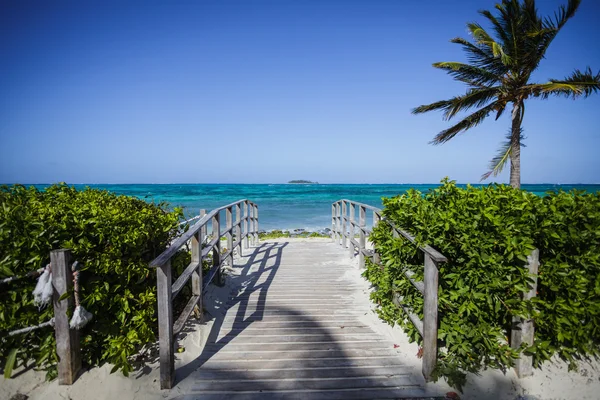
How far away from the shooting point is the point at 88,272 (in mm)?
2605

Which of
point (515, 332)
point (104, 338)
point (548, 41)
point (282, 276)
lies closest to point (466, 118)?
point (548, 41)

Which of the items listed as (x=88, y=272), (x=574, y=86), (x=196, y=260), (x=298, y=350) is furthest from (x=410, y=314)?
(x=574, y=86)

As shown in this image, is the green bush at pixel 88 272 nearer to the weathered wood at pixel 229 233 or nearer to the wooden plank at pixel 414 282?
the wooden plank at pixel 414 282

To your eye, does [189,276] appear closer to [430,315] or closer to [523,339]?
[430,315]

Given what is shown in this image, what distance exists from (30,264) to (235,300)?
8.25 feet

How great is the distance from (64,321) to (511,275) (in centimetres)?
367

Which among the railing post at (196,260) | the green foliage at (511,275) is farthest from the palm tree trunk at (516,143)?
the railing post at (196,260)

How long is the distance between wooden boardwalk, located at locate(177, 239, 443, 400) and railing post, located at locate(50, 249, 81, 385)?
0.94 m

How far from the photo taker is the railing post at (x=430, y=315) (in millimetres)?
2537

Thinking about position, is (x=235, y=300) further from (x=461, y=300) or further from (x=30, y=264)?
(x=461, y=300)

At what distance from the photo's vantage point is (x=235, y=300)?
441 cm

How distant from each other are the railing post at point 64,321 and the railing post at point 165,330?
70cm

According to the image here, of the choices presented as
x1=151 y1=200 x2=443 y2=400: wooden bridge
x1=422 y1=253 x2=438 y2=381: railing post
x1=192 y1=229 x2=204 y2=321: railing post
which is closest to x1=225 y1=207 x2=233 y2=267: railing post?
x1=151 y1=200 x2=443 y2=400: wooden bridge

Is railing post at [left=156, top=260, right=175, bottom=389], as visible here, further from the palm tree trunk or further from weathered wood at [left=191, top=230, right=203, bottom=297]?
the palm tree trunk
